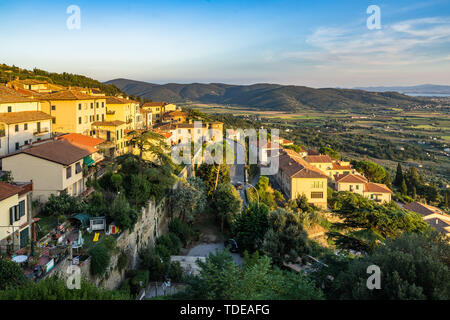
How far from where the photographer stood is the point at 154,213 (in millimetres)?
21266

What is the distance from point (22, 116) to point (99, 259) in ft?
58.9

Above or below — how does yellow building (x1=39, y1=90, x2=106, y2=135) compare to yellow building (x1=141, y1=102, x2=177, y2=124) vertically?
below

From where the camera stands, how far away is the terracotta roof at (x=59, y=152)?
17984 millimetres

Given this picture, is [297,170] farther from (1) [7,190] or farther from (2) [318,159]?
(1) [7,190]

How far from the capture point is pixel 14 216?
12.6 metres

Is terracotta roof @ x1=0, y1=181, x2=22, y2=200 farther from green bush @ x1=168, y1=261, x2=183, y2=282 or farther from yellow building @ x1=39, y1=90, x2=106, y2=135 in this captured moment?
yellow building @ x1=39, y1=90, x2=106, y2=135

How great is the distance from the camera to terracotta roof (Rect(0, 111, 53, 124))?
75.5 feet

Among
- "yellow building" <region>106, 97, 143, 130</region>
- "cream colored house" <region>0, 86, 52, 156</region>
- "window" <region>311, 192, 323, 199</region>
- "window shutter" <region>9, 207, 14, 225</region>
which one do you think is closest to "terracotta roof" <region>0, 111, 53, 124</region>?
"cream colored house" <region>0, 86, 52, 156</region>

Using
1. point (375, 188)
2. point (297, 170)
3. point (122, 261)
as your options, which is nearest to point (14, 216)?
point (122, 261)

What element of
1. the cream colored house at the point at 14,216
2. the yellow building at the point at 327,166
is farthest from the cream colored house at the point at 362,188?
the cream colored house at the point at 14,216

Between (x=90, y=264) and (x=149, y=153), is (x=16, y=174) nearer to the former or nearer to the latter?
(x=90, y=264)

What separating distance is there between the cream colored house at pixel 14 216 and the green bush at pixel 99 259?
10.1 ft

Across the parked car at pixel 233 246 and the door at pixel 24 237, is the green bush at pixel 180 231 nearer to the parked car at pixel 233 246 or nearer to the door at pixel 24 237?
the parked car at pixel 233 246

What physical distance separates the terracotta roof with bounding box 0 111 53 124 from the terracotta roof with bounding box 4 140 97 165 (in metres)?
4.79
